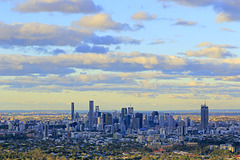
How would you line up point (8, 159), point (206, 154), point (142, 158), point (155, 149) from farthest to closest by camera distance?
point (155, 149), point (206, 154), point (142, 158), point (8, 159)

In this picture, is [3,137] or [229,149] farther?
[3,137]

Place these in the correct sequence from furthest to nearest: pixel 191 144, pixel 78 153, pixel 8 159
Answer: pixel 191 144, pixel 78 153, pixel 8 159

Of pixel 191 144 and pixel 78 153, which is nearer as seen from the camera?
pixel 78 153

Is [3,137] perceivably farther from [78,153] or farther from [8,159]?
[8,159]

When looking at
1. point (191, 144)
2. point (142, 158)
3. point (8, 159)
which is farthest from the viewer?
point (191, 144)

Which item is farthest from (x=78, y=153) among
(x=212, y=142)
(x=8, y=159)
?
(x=212, y=142)

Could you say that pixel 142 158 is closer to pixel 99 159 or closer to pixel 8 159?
pixel 99 159

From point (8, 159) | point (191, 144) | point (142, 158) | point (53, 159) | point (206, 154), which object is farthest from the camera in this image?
point (191, 144)

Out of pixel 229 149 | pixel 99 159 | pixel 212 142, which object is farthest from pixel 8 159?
pixel 212 142
